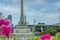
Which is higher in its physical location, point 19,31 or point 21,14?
point 21,14

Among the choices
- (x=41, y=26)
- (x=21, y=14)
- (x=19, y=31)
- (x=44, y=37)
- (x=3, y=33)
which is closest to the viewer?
(x=44, y=37)

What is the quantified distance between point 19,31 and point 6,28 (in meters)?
39.3

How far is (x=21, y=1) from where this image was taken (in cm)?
5009

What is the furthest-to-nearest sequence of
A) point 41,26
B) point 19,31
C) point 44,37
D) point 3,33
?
point 41,26
point 19,31
point 3,33
point 44,37

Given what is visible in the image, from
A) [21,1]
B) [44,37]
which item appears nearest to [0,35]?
[44,37]

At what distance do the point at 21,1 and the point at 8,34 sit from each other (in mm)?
47984

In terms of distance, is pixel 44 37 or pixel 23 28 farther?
pixel 23 28

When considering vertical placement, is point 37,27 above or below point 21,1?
below

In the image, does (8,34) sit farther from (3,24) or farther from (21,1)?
(21,1)

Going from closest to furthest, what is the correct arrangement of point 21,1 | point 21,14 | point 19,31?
point 19,31, point 21,14, point 21,1

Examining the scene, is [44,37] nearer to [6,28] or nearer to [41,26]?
[6,28]

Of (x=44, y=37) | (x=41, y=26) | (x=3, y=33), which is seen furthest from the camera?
(x=41, y=26)

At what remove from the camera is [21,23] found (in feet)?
144

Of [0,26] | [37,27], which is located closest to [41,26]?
[37,27]
